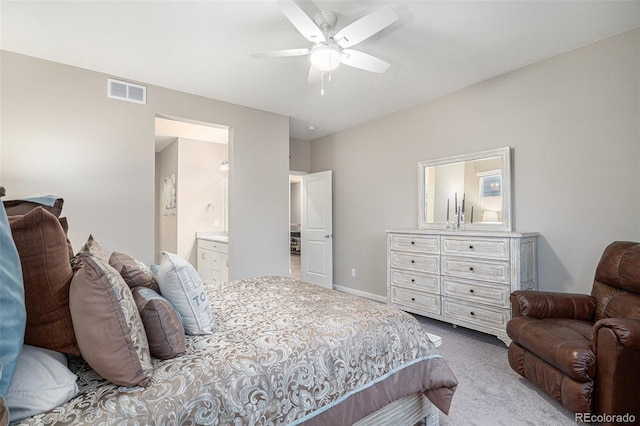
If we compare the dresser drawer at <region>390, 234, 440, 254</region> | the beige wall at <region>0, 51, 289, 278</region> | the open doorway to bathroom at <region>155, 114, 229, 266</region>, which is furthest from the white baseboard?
the open doorway to bathroom at <region>155, 114, 229, 266</region>

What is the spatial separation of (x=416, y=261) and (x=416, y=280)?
22 centimetres

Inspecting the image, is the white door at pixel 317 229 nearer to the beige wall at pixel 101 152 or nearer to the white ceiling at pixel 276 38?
the beige wall at pixel 101 152

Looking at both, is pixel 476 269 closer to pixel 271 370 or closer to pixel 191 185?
pixel 271 370

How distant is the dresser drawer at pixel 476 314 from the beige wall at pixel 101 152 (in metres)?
2.40

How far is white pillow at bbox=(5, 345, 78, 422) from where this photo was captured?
860mm

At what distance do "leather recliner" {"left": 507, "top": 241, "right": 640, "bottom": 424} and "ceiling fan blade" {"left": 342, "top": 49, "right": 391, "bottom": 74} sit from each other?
2.12 m

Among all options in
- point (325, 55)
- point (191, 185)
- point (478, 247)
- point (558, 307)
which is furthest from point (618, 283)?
point (191, 185)

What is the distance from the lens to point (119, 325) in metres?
1.02

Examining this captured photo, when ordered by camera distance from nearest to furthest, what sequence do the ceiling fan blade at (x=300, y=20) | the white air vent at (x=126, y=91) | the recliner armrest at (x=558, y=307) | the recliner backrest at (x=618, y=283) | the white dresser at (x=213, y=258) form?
the ceiling fan blade at (x=300, y=20) → the recliner backrest at (x=618, y=283) → the recliner armrest at (x=558, y=307) → the white air vent at (x=126, y=91) → the white dresser at (x=213, y=258)

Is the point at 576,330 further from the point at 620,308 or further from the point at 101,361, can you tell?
the point at 101,361

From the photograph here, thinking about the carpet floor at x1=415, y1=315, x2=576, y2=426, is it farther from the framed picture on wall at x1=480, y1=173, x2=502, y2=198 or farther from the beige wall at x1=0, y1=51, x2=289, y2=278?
the beige wall at x1=0, y1=51, x2=289, y2=278

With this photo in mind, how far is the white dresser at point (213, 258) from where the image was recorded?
171 inches

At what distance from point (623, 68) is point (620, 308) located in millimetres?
1960

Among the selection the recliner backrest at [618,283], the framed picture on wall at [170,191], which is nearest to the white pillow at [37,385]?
the recliner backrest at [618,283]
